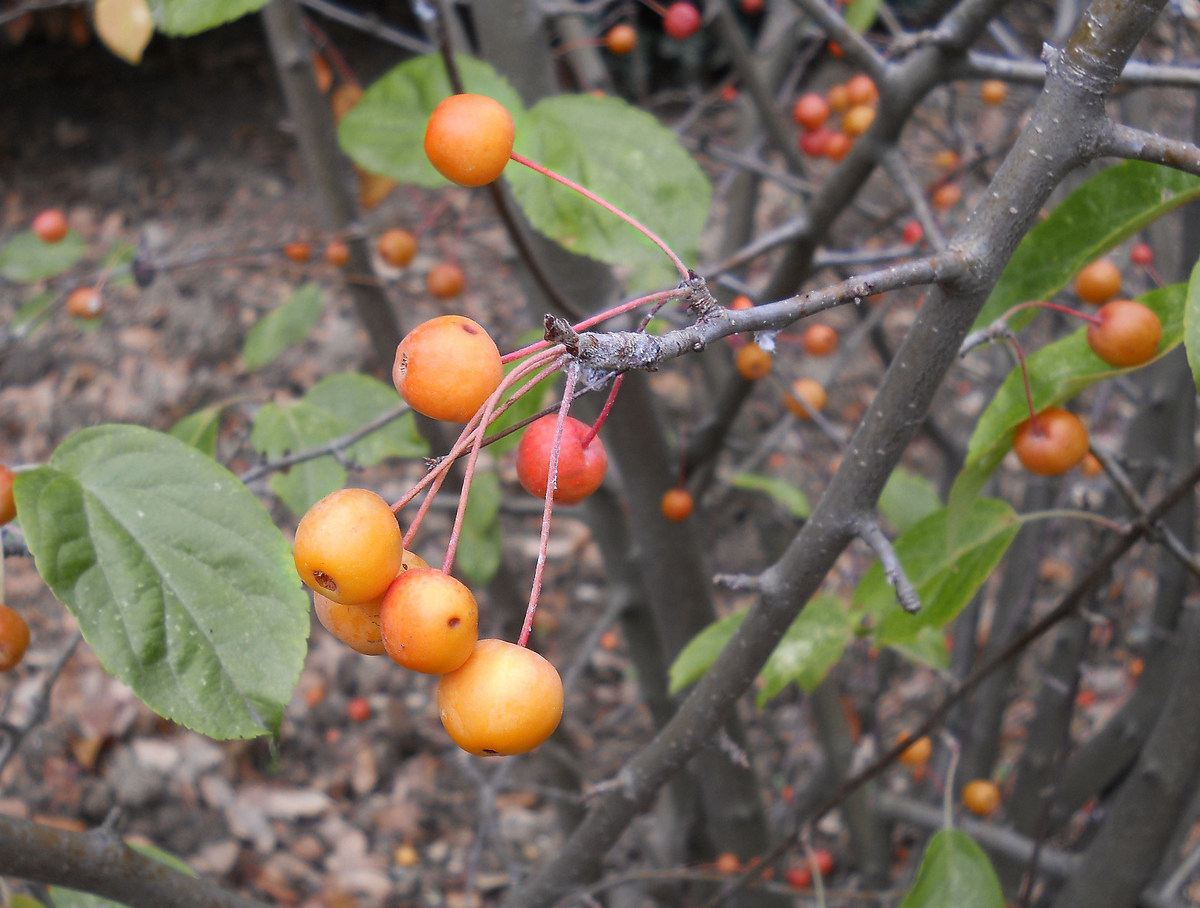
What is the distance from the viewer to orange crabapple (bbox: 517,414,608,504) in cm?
70

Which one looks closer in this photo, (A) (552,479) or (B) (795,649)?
(A) (552,479)

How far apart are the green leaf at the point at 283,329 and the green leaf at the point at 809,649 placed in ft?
4.37

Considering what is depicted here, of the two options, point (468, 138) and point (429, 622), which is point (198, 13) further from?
point (429, 622)

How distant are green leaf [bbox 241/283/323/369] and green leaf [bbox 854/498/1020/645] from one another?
149 centimetres

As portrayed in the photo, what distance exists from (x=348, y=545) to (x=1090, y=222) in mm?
727

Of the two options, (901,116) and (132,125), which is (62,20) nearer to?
(132,125)

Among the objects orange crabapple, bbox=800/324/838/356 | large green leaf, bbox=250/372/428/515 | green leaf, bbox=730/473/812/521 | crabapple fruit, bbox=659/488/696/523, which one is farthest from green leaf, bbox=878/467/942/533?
large green leaf, bbox=250/372/428/515

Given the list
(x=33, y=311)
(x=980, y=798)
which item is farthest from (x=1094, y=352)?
(x=33, y=311)

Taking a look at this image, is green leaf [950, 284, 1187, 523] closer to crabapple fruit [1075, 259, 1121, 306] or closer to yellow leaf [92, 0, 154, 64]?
crabapple fruit [1075, 259, 1121, 306]

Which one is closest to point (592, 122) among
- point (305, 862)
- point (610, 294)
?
point (610, 294)

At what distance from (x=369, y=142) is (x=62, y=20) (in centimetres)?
352

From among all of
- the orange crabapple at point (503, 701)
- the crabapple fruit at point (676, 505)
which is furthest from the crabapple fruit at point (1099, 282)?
the orange crabapple at point (503, 701)

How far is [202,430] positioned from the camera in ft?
4.62

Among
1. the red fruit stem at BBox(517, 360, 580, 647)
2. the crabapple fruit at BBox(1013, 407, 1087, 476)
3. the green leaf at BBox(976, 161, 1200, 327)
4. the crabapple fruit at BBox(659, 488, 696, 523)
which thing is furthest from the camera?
the crabapple fruit at BBox(659, 488, 696, 523)
